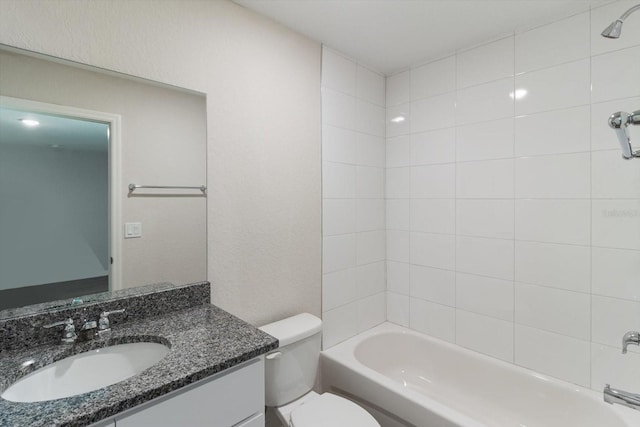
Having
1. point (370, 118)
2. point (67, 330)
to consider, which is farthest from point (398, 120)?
point (67, 330)

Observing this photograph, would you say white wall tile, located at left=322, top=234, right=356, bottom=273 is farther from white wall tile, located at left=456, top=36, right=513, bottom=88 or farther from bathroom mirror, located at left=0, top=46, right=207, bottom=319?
white wall tile, located at left=456, top=36, right=513, bottom=88

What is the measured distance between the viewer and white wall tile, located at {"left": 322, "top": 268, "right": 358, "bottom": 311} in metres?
2.12

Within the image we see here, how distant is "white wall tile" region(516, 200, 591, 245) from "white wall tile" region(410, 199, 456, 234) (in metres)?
0.42

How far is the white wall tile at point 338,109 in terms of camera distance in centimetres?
211

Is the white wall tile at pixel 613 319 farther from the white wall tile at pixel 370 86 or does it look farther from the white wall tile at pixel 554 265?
the white wall tile at pixel 370 86

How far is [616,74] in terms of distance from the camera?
1573 millimetres

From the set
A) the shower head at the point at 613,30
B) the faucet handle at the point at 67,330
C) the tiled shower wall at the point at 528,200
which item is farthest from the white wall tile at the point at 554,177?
the faucet handle at the point at 67,330

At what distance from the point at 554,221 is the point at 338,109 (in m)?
1.50

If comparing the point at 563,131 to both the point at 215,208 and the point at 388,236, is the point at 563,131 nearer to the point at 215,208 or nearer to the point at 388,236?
the point at 388,236

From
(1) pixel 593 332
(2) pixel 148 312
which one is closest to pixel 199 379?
(2) pixel 148 312

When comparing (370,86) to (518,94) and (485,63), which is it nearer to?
(485,63)

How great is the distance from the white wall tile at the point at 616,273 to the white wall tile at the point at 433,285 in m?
0.77

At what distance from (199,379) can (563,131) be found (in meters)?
2.12

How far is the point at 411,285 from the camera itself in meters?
2.44
